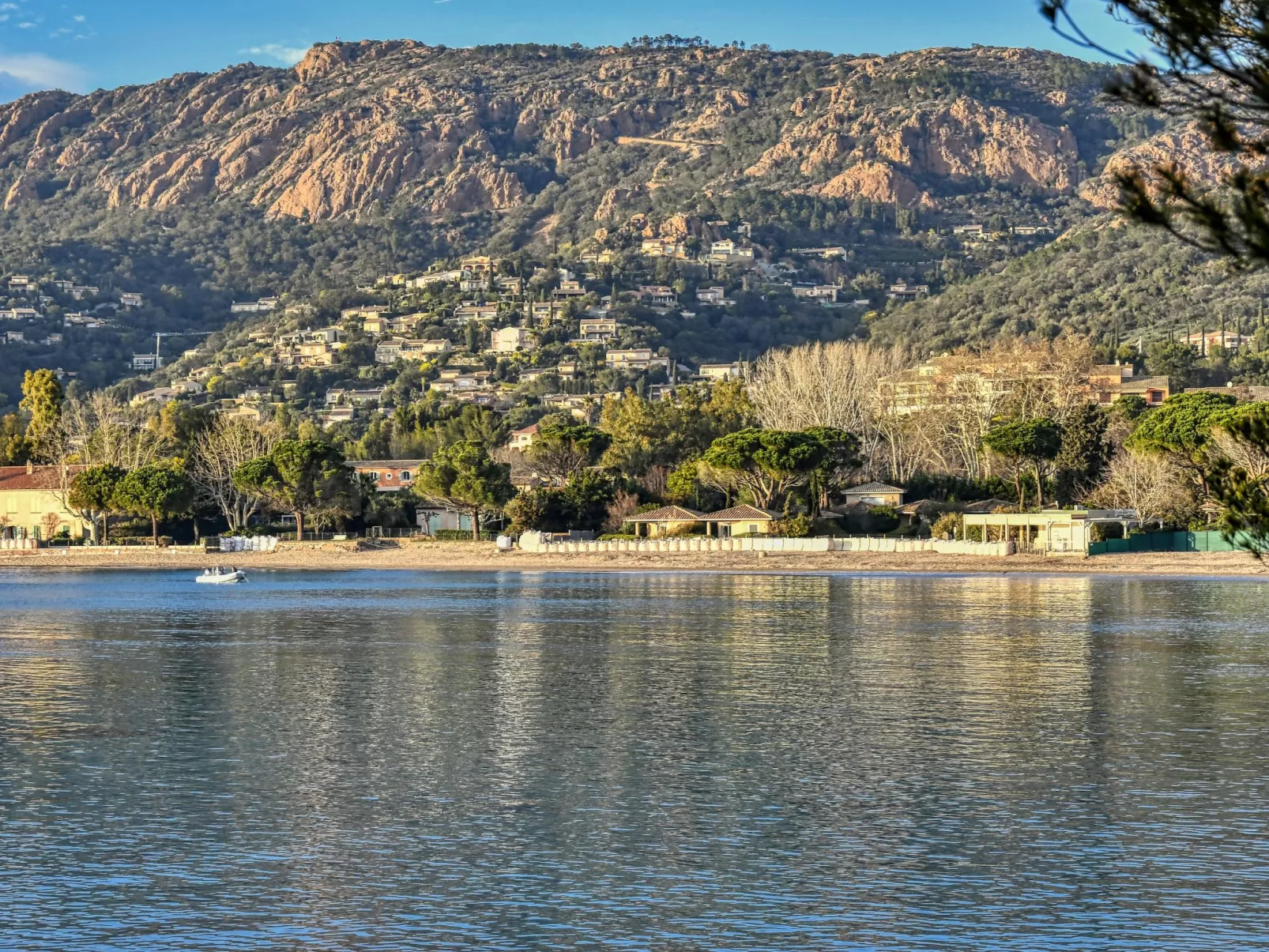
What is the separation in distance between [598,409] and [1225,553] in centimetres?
8272

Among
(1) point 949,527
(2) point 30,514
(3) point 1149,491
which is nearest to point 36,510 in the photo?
(2) point 30,514

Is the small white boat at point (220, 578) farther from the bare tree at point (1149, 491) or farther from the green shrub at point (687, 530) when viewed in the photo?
the bare tree at point (1149, 491)

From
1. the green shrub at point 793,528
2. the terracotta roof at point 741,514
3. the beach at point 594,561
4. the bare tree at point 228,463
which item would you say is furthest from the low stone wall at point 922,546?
the bare tree at point 228,463

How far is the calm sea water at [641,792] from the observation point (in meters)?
18.3

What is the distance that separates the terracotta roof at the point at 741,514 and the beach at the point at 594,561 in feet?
8.42

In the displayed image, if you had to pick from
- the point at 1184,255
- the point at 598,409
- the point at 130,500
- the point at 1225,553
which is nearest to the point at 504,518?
the point at 130,500

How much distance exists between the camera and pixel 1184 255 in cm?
18438

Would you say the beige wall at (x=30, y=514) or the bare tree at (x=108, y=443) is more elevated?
the bare tree at (x=108, y=443)

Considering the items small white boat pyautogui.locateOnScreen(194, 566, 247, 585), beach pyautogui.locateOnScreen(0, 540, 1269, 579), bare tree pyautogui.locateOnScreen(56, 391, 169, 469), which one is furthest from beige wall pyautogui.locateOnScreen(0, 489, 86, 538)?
small white boat pyautogui.locateOnScreen(194, 566, 247, 585)

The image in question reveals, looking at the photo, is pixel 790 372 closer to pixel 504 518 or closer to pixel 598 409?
pixel 504 518

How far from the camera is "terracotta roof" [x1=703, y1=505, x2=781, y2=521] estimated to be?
9081cm

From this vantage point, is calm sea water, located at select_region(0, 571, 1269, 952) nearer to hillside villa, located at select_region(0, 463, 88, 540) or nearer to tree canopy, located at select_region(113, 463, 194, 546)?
tree canopy, located at select_region(113, 463, 194, 546)

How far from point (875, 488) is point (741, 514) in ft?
25.8

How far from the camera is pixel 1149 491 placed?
282 feet
